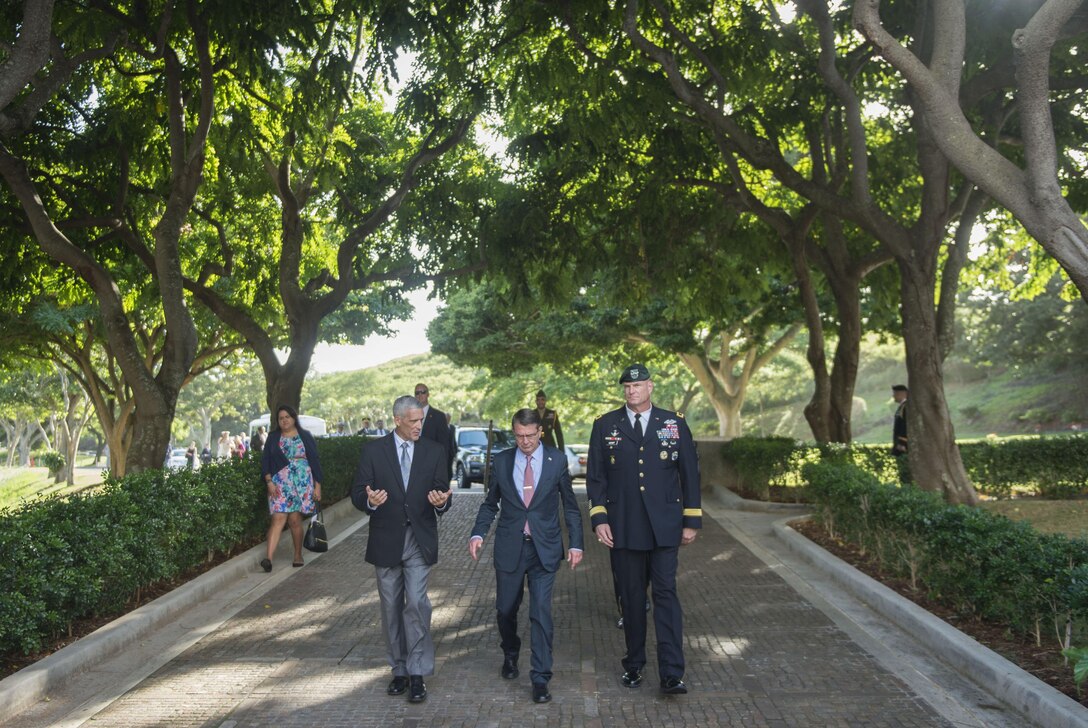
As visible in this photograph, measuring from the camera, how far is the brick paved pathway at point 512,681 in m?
5.90

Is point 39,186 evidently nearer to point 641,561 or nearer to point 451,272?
point 451,272

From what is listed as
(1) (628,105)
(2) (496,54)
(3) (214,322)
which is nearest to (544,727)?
(1) (628,105)

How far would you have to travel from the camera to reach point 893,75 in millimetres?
15781

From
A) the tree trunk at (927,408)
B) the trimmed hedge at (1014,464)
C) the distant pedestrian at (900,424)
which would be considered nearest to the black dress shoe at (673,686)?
the tree trunk at (927,408)

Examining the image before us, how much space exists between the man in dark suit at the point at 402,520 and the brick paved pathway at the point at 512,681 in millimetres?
416

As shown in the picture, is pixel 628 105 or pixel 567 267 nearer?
pixel 628 105

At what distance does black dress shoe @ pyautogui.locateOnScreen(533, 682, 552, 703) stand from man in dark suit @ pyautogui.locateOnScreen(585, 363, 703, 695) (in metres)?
0.58

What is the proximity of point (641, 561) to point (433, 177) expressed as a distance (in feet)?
40.0

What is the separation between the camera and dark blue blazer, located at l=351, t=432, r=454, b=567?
21.1ft

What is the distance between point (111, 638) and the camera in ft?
24.0

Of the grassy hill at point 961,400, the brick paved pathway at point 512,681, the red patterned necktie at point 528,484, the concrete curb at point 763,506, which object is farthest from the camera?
the grassy hill at point 961,400

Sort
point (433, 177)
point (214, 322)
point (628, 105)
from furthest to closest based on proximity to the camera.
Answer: point (214, 322) → point (433, 177) → point (628, 105)

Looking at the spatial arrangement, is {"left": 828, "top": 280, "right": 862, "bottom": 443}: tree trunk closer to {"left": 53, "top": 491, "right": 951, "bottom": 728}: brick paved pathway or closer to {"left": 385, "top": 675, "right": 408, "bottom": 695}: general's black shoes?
{"left": 53, "top": 491, "right": 951, "bottom": 728}: brick paved pathway

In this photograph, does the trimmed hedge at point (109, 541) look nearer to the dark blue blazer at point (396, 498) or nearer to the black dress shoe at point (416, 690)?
the dark blue blazer at point (396, 498)
